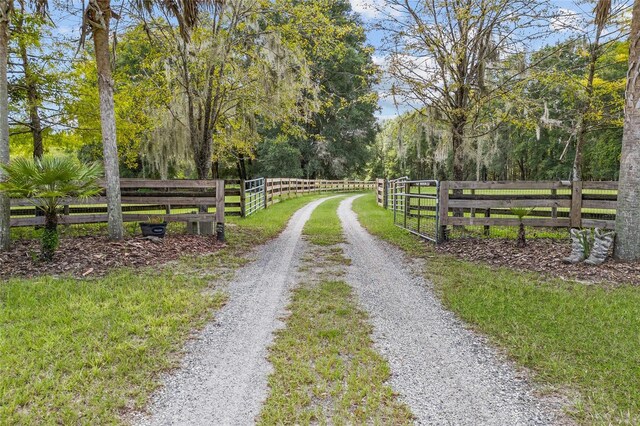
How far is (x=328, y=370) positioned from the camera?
8.48 ft

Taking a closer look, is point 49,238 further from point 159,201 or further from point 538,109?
point 538,109

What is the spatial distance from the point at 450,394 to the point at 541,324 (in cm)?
154

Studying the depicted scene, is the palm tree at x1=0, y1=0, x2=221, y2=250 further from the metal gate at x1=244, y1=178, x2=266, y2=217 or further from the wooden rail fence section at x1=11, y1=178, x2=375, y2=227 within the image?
the metal gate at x1=244, y1=178, x2=266, y2=217

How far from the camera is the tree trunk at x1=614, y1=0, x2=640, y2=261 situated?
521 cm

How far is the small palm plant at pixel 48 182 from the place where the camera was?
4906 mm

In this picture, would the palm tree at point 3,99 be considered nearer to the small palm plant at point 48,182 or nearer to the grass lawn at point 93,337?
the small palm plant at point 48,182

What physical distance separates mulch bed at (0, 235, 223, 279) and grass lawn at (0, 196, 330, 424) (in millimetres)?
449

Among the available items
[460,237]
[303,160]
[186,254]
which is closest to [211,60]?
[186,254]

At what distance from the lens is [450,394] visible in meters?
2.34

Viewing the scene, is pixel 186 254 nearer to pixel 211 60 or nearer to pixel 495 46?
pixel 211 60

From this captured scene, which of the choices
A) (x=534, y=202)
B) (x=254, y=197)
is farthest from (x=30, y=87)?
(x=534, y=202)

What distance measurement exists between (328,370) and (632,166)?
544 centimetres

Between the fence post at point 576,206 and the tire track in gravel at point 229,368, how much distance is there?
582 cm

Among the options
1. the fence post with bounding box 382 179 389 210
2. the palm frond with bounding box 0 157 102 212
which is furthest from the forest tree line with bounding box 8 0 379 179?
the fence post with bounding box 382 179 389 210
